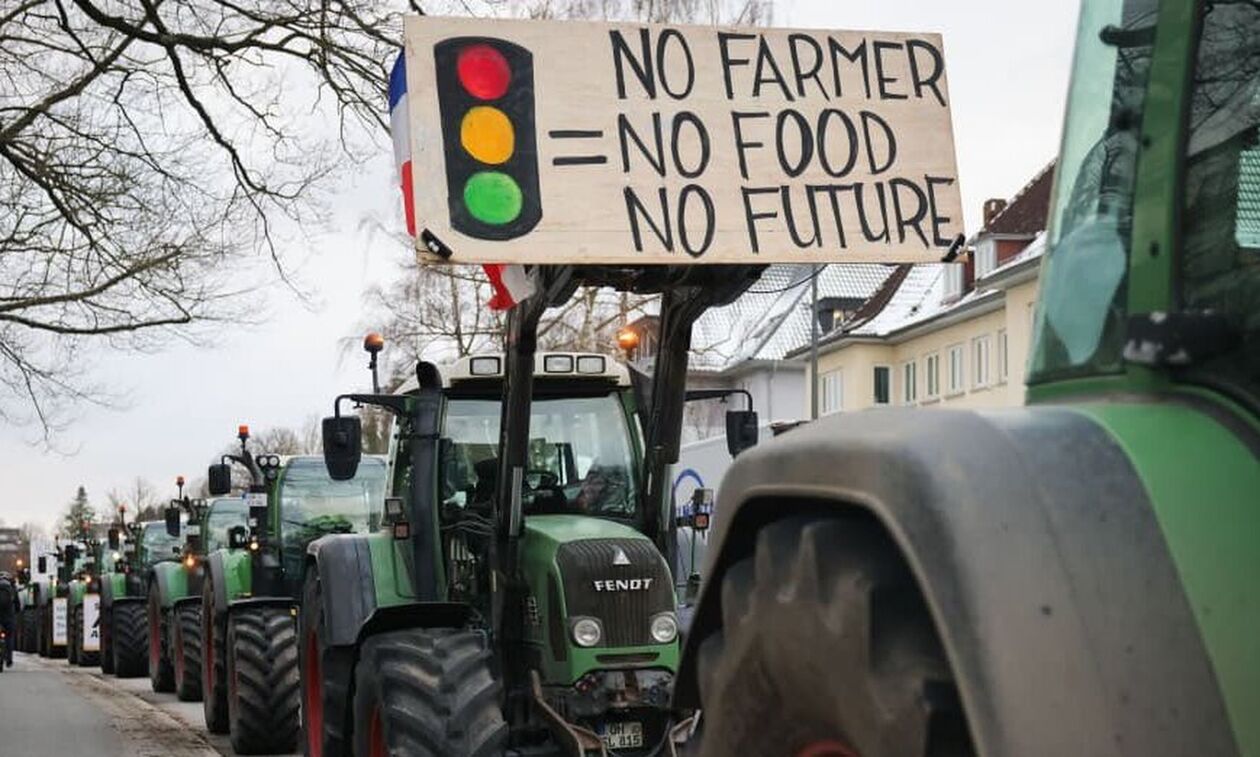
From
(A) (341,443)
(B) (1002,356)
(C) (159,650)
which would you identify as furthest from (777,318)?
(A) (341,443)

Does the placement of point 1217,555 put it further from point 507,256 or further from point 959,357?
point 959,357

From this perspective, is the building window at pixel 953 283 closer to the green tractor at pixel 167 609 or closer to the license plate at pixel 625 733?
the green tractor at pixel 167 609

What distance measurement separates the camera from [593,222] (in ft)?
17.5

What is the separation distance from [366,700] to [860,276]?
190 ft

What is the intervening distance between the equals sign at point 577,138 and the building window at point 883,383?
52.0 m

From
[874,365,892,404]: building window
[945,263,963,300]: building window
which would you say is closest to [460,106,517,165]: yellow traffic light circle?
[945,263,963,300]: building window

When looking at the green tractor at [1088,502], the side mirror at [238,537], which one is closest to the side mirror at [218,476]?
the side mirror at [238,537]

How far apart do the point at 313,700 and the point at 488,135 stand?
5412 millimetres

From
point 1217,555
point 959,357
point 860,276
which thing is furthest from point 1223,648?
point 860,276

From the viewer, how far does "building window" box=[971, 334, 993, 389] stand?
50.0m

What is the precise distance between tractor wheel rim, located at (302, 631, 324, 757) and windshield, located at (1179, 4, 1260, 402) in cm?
757

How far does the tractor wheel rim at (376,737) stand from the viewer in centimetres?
805

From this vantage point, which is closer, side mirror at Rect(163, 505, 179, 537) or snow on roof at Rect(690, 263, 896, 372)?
side mirror at Rect(163, 505, 179, 537)

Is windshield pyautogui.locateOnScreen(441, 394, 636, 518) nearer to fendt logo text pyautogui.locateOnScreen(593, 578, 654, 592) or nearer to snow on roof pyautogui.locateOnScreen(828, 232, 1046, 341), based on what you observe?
fendt logo text pyautogui.locateOnScreen(593, 578, 654, 592)
